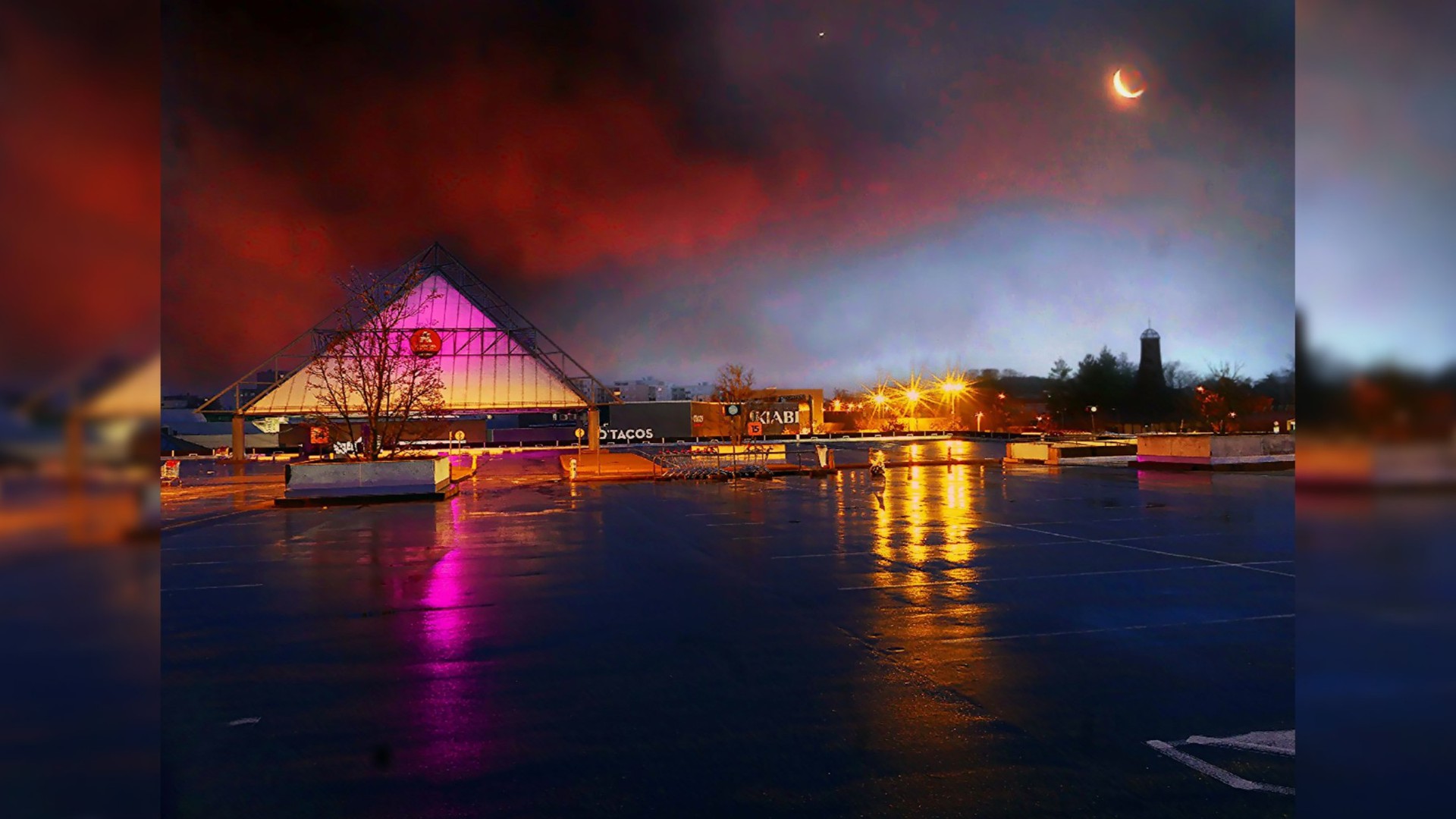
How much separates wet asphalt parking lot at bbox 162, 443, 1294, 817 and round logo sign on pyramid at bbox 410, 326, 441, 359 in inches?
871

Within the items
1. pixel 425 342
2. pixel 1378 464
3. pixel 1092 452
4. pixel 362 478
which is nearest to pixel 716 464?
pixel 362 478

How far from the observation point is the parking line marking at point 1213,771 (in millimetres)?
4680

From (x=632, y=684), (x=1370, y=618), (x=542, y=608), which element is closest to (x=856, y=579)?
(x=542, y=608)

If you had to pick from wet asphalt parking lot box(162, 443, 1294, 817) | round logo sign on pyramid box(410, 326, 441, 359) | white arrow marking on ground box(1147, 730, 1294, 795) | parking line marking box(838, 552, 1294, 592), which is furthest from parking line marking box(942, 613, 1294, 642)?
round logo sign on pyramid box(410, 326, 441, 359)

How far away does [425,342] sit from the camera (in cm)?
3916

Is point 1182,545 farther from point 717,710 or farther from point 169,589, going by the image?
point 169,589

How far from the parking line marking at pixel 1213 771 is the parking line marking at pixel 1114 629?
2510mm

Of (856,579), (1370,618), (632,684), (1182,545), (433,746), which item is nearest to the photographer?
(1370,618)

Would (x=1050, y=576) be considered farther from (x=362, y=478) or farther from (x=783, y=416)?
(x=783, y=416)

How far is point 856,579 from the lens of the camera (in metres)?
10.8

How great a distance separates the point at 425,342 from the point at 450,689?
35333 mm

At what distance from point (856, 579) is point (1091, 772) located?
19.4ft

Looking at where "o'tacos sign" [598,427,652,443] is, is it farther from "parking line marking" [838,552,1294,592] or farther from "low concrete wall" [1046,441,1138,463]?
"parking line marking" [838,552,1294,592]

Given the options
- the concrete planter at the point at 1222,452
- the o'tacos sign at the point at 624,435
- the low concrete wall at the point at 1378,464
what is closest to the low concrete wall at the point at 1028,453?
the concrete planter at the point at 1222,452
